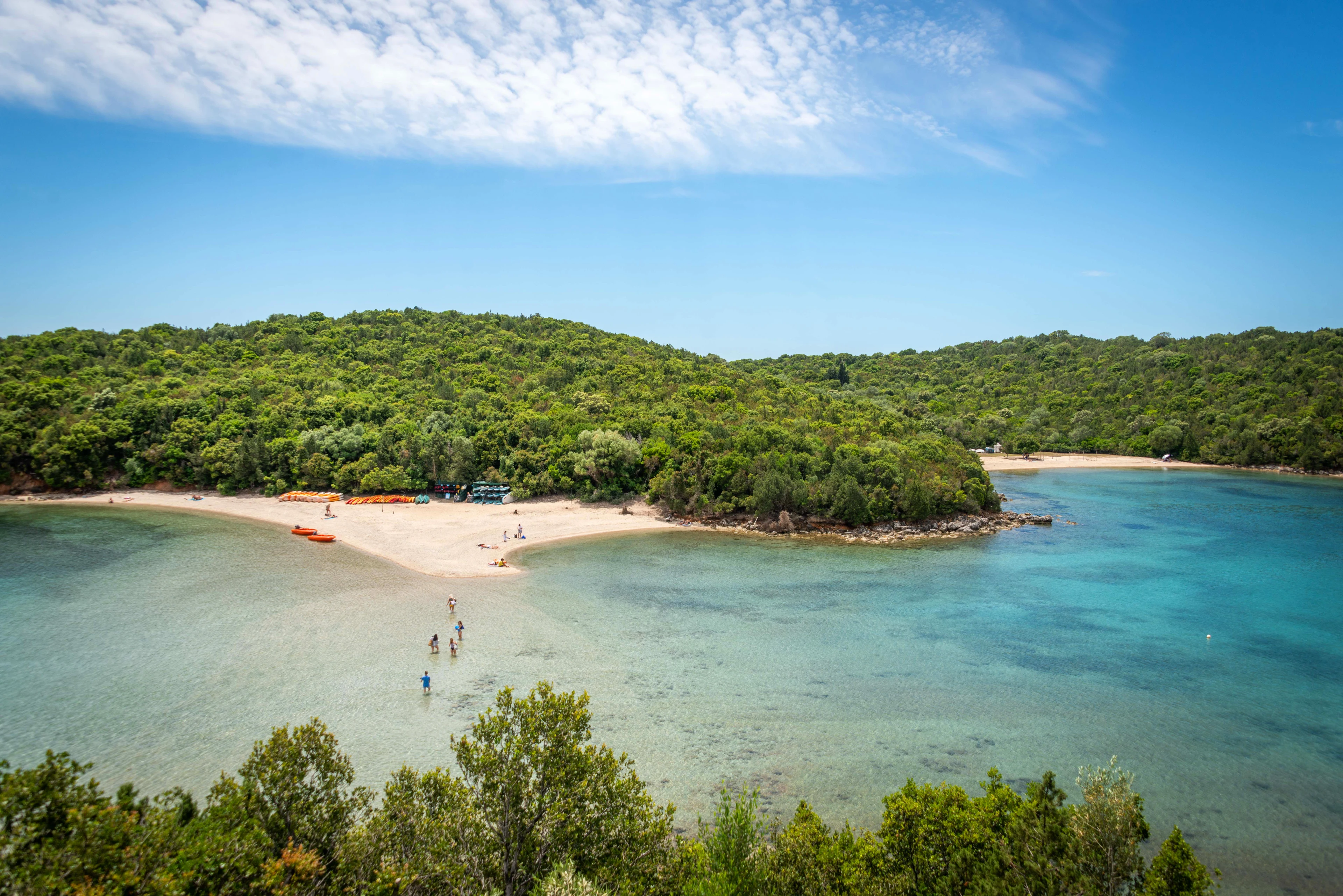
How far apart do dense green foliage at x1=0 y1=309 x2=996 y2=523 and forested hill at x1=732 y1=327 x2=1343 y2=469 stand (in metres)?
23.7

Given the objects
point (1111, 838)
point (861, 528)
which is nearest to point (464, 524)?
point (861, 528)

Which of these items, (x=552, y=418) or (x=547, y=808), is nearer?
(x=547, y=808)

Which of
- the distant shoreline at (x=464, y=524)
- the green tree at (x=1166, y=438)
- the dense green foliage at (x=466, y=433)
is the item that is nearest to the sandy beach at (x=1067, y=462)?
the green tree at (x=1166, y=438)

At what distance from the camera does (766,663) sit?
30188 millimetres

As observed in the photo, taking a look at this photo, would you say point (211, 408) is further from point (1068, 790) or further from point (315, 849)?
point (1068, 790)

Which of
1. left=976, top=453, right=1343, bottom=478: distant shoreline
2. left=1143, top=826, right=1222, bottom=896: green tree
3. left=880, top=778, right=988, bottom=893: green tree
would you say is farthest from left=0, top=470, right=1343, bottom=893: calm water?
left=976, top=453, right=1343, bottom=478: distant shoreline

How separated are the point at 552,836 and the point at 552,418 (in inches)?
2387

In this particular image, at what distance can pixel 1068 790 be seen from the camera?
21.0m

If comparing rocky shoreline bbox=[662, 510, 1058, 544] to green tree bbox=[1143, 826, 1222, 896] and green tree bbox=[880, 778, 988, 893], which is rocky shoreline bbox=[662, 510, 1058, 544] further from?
green tree bbox=[1143, 826, 1222, 896]

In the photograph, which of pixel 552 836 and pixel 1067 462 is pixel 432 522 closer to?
pixel 552 836

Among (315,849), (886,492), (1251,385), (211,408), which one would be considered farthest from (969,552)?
(1251,385)

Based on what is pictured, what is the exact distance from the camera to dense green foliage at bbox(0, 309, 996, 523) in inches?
2354

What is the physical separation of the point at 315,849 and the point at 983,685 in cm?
2621

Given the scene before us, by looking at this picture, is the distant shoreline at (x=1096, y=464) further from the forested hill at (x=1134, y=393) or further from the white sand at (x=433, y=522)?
the white sand at (x=433, y=522)
